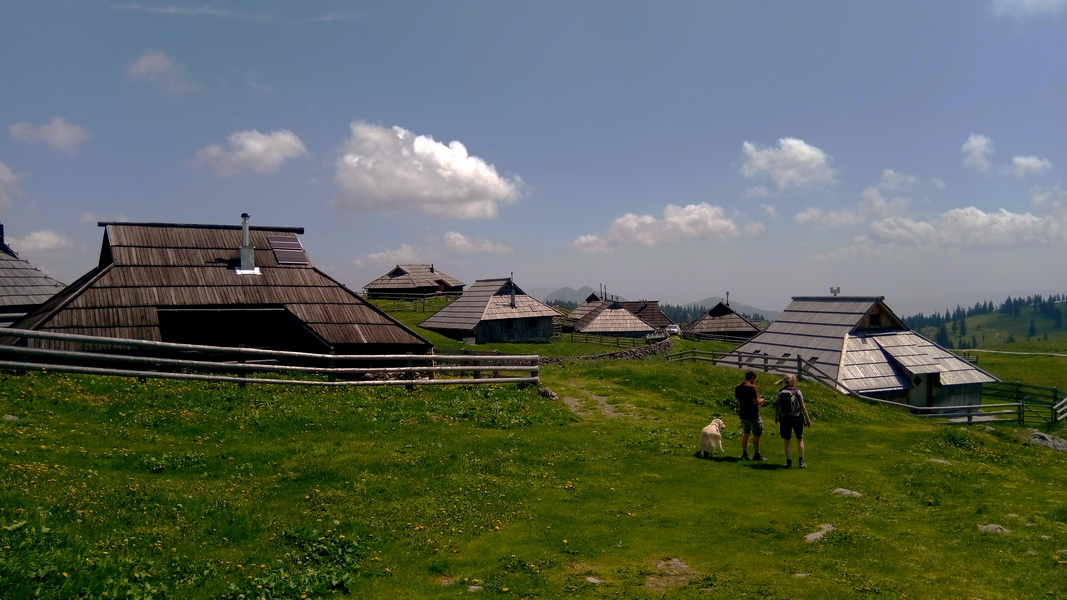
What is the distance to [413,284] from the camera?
86.6 meters

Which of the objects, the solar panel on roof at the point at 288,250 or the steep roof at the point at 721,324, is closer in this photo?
the solar panel on roof at the point at 288,250

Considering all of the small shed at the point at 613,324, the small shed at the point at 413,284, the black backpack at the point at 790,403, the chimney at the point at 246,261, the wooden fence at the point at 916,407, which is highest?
the small shed at the point at 413,284

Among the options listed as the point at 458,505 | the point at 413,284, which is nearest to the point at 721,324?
the point at 413,284

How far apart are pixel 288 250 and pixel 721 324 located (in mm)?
57864

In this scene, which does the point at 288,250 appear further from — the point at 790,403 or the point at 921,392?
the point at 921,392

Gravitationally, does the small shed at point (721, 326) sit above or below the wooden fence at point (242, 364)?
above

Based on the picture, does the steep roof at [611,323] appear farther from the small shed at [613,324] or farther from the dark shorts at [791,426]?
the dark shorts at [791,426]

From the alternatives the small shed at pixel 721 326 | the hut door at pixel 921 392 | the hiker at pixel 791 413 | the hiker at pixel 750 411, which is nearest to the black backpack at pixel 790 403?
the hiker at pixel 791 413

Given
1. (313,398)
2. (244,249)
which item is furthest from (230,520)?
(244,249)

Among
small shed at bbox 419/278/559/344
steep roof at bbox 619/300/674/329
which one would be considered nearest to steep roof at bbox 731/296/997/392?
small shed at bbox 419/278/559/344

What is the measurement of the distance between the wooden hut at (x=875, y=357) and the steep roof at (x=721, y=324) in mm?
37451

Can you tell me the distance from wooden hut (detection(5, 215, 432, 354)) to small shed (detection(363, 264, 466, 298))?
2241 inches

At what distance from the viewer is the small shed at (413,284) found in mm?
85375

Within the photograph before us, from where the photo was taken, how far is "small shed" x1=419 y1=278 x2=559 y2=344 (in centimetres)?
5534
